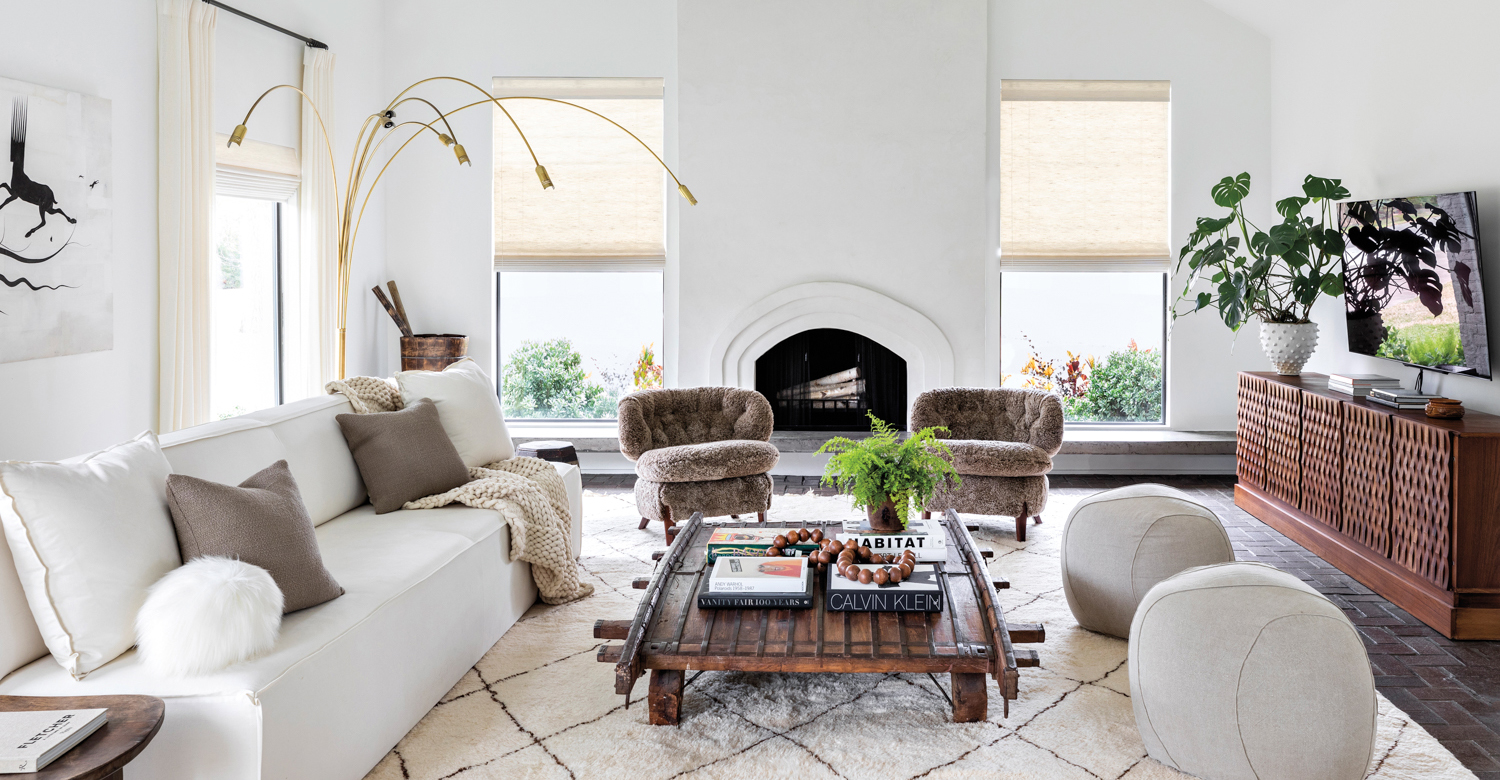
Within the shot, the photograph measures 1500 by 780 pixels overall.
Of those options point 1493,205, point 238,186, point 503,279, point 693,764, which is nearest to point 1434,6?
point 1493,205

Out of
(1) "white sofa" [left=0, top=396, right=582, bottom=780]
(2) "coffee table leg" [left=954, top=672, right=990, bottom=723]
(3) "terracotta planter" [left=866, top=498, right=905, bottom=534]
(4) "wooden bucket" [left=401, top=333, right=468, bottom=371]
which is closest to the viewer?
(1) "white sofa" [left=0, top=396, right=582, bottom=780]

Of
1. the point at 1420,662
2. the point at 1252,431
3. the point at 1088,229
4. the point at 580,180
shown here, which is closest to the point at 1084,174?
the point at 1088,229

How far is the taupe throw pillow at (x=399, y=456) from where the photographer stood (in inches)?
143

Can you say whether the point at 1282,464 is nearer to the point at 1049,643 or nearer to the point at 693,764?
the point at 1049,643

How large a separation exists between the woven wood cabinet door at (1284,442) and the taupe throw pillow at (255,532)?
4428 millimetres

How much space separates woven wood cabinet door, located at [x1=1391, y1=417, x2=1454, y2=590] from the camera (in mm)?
3641

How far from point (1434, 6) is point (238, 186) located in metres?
5.81

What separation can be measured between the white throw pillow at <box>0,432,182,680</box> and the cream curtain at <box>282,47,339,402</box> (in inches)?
145

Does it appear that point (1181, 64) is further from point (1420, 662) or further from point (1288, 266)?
point (1420, 662)

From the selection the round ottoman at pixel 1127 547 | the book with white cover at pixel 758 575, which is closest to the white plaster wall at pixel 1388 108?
the round ottoman at pixel 1127 547

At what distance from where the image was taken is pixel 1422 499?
3.82m

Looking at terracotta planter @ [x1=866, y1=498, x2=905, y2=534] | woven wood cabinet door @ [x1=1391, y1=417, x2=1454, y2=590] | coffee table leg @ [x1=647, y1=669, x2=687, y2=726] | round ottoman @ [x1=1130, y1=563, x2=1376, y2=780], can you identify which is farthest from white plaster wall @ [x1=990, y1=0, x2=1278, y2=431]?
coffee table leg @ [x1=647, y1=669, x2=687, y2=726]

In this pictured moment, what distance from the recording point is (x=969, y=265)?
6551mm

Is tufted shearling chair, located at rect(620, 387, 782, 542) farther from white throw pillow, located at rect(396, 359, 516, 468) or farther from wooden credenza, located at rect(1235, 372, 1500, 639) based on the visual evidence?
wooden credenza, located at rect(1235, 372, 1500, 639)
